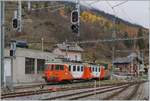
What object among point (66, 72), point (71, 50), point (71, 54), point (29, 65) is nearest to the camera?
point (66, 72)

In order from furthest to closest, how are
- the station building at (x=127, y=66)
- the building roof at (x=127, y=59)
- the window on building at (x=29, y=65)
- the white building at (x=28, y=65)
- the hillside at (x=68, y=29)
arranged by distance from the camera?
the building roof at (x=127, y=59) → the station building at (x=127, y=66) → the window on building at (x=29, y=65) → the hillside at (x=68, y=29) → the white building at (x=28, y=65)

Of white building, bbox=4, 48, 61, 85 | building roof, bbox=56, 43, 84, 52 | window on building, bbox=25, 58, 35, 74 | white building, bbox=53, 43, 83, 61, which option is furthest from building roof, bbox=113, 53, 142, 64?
window on building, bbox=25, 58, 35, 74

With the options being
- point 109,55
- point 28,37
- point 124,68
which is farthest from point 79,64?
point 124,68

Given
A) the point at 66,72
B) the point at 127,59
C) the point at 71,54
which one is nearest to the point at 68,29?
the point at 66,72

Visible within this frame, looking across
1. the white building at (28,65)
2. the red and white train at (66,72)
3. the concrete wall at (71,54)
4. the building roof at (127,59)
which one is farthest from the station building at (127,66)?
the white building at (28,65)

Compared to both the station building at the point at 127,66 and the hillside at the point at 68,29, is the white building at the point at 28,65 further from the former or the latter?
the station building at the point at 127,66

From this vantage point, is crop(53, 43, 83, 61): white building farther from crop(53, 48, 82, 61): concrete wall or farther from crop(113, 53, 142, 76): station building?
crop(113, 53, 142, 76): station building

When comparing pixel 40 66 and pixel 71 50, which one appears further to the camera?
pixel 71 50

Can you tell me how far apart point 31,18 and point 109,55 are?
8402mm

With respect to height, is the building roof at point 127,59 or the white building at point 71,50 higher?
the white building at point 71,50

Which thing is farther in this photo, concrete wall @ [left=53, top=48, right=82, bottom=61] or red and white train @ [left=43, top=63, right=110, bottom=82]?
concrete wall @ [left=53, top=48, right=82, bottom=61]

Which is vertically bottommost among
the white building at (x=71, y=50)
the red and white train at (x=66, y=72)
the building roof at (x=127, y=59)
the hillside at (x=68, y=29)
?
the red and white train at (x=66, y=72)

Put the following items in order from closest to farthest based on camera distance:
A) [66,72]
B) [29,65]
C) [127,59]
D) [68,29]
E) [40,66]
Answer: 1. [66,72]
2. [29,65]
3. [68,29]
4. [40,66]
5. [127,59]

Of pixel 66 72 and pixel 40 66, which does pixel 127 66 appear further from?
pixel 66 72
